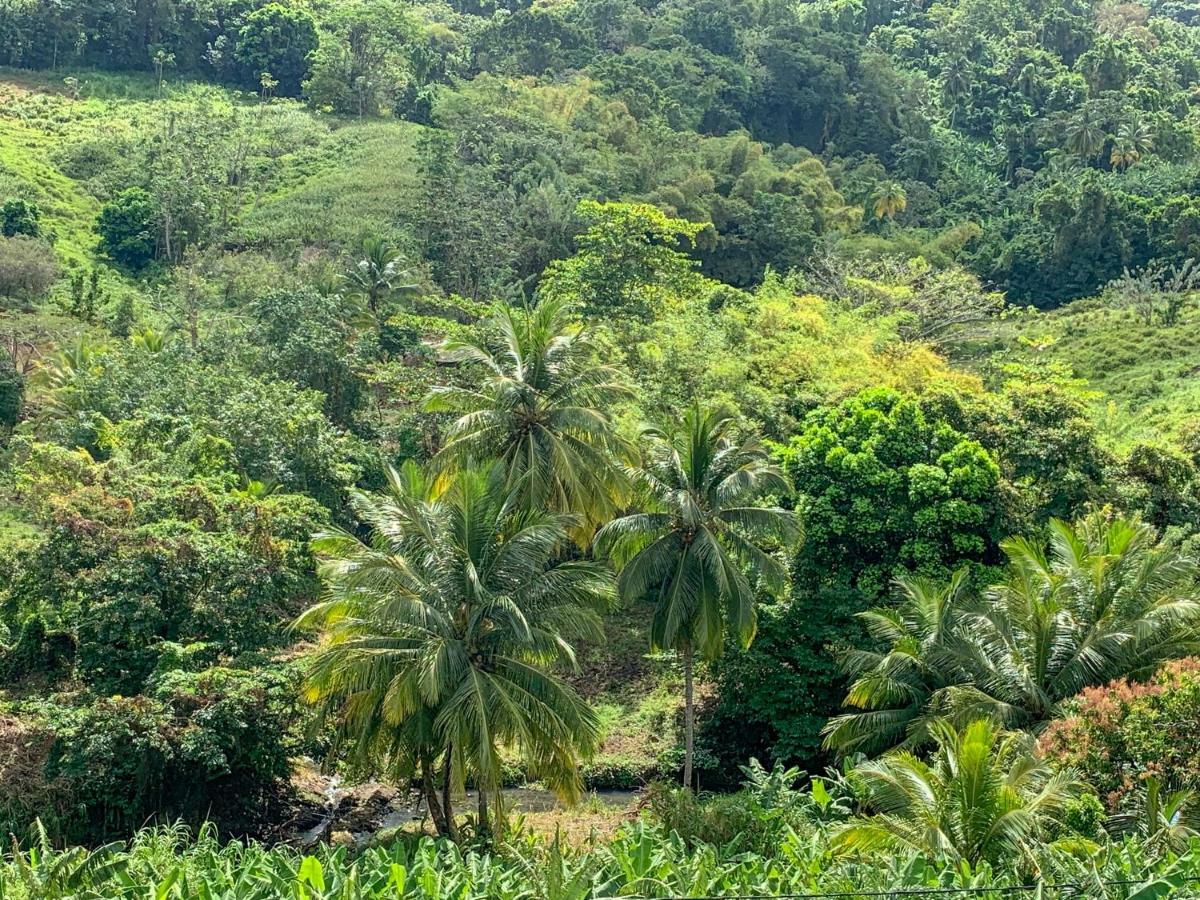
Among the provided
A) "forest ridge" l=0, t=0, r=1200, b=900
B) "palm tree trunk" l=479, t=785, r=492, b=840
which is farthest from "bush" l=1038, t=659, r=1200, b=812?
"palm tree trunk" l=479, t=785, r=492, b=840

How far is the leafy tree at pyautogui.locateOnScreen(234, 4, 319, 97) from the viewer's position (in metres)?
70.2

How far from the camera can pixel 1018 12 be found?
297 feet

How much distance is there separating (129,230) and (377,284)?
14.9 m

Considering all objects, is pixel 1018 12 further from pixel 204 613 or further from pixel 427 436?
pixel 204 613

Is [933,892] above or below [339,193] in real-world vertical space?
below

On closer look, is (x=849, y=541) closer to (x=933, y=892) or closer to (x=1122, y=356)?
(x=933, y=892)

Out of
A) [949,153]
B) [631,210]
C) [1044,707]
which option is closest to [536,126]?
[631,210]

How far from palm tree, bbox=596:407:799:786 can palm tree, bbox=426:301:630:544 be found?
1.66 meters

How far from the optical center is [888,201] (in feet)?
206

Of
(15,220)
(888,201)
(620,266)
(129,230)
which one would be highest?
(888,201)

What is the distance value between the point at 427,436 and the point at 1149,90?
59.8 meters

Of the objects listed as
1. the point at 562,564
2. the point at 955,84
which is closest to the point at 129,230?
the point at 562,564

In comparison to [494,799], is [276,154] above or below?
above

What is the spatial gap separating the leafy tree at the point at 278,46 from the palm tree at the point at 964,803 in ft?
209
